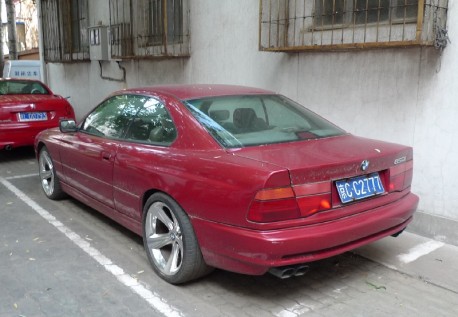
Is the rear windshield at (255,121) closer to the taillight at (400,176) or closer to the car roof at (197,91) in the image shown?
the car roof at (197,91)

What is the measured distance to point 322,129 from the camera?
3.86m

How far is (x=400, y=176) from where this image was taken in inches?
135

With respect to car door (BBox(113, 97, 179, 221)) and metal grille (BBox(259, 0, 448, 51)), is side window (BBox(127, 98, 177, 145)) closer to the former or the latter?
car door (BBox(113, 97, 179, 221))

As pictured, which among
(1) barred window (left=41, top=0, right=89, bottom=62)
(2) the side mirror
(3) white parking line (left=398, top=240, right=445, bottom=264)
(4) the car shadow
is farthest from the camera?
(1) barred window (left=41, top=0, right=89, bottom=62)

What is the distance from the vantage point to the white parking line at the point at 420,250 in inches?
158

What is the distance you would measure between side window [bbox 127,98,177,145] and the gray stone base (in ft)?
8.56

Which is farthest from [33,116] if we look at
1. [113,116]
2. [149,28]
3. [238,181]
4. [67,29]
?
[238,181]

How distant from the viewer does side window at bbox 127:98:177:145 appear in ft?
12.0

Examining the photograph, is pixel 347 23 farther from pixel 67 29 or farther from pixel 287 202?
pixel 67 29

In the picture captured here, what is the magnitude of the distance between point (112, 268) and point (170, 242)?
649 millimetres

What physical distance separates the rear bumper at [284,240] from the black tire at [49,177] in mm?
2990

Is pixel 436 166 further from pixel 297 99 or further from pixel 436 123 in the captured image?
pixel 297 99

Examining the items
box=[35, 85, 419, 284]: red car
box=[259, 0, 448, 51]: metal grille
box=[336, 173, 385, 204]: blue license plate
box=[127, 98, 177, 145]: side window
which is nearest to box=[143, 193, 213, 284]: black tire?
box=[35, 85, 419, 284]: red car

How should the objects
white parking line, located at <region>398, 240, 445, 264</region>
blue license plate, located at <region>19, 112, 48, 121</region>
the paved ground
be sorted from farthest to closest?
1. blue license plate, located at <region>19, 112, 48, 121</region>
2. white parking line, located at <region>398, 240, 445, 264</region>
3. the paved ground
